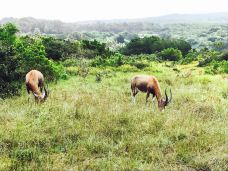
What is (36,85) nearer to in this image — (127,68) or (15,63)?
(15,63)

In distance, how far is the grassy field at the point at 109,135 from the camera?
9258mm

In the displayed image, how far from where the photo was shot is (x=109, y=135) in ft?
36.4

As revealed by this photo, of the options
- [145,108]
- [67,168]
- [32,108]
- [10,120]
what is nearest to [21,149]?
[67,168]

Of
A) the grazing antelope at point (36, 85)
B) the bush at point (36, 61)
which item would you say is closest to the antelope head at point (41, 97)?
the grazing antelope at point (36, 85)

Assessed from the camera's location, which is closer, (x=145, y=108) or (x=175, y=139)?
(x=175, y=139)

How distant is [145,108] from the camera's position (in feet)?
47.3

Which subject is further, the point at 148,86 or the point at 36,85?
the point at 148,86

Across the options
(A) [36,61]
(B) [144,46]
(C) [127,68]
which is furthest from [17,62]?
(B) [144,46]

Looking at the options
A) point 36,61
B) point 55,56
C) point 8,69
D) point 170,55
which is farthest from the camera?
point 170,55

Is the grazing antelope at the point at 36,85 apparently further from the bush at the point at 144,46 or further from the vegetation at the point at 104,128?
Result: the bush at the point at 144,46

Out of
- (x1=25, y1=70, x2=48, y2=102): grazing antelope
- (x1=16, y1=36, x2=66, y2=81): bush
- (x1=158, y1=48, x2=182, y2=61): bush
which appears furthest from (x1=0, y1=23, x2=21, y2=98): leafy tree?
(x1=158, y1=48, x2=182, y2=61): bush

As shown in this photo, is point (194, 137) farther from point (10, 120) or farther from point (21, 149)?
point (10, 120)

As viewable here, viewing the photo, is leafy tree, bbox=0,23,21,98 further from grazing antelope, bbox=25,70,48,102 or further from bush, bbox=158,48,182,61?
bush, bbox=158,48,182,61

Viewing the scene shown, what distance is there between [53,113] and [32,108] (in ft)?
3.72
